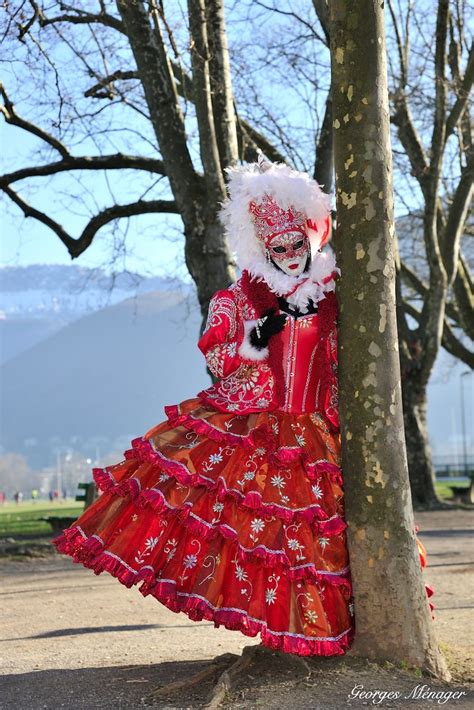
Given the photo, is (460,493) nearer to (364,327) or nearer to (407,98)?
(407,98)

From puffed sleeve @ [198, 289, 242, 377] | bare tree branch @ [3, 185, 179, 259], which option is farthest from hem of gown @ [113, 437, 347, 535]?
bare tree branch @ [3, 185, 179, 259]

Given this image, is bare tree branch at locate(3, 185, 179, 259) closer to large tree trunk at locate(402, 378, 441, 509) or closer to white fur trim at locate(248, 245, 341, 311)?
large tree trunk at locate(402, 378, 441, 509)

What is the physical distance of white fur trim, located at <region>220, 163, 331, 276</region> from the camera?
5.05 metres

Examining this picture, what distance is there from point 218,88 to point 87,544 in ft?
21.0

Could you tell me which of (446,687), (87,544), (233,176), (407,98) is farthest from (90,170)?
(446,687)

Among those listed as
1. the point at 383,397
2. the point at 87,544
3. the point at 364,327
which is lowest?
the point at 87,544

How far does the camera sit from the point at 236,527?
4418 millimetres

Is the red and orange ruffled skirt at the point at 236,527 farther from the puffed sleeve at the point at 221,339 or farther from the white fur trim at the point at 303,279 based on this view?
the white fur trim at the point at 303,279

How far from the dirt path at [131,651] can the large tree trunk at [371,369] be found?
24 cm

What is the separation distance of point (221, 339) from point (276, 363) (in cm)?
31

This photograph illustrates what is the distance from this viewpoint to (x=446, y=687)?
419 centimetres

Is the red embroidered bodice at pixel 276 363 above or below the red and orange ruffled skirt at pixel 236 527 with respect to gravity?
above

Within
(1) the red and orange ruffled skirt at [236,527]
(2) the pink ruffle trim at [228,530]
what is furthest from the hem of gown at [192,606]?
(2) the pink ruffle trim at [228,530]

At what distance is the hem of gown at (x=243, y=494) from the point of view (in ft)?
14.4
